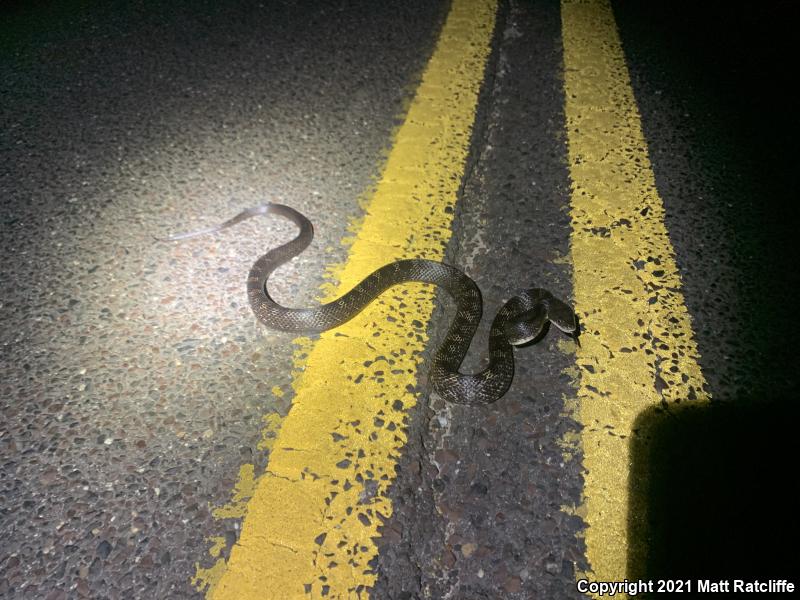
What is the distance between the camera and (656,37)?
503cm

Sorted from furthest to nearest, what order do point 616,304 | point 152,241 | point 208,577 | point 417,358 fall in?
point 152,241
point 616,304
point 417,358
point 208,577

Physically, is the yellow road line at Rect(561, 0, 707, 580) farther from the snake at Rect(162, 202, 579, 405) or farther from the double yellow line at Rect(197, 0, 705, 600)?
the snake at Rect(162, 202, 579, 405)

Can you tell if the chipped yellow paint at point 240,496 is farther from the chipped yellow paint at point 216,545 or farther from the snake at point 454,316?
the snake at point 454,316

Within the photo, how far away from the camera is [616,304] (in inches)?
108

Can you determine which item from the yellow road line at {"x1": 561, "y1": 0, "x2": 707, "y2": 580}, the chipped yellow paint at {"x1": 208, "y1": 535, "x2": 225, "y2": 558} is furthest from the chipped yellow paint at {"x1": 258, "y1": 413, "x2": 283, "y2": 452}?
the yellow road line at {"x1": 561, "y1": 0, "x2": 707, "y2": 580}

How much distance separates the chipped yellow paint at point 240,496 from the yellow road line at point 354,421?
0.10 ft

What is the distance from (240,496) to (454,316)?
1.45 meters

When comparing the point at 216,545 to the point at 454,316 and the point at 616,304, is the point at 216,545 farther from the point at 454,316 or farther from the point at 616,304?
the point at 616,304

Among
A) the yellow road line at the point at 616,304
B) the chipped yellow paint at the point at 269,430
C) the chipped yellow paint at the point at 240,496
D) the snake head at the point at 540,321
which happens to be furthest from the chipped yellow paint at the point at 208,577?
the snake head at the point at 540,321

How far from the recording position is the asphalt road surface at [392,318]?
1873 millimetres

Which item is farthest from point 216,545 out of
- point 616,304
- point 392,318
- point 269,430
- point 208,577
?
point 616,304

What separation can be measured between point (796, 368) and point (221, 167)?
3.74 m

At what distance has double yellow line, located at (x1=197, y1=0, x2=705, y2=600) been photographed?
1.87 meters

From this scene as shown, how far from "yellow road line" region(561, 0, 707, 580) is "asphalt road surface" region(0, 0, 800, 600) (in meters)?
0.02
